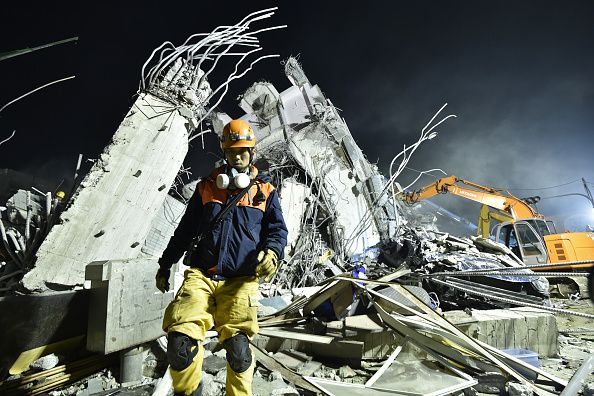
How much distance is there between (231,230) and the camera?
2.42 m

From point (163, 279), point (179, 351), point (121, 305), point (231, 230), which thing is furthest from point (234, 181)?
point (121, 305)

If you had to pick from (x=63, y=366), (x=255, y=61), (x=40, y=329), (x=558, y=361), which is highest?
(x=255, y=61)

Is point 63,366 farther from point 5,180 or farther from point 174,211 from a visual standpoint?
point 5,180

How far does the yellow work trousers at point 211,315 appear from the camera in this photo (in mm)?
2051

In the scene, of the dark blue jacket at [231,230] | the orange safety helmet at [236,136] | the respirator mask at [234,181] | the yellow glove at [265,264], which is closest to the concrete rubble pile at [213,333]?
the dark blue jacket at [231,230]

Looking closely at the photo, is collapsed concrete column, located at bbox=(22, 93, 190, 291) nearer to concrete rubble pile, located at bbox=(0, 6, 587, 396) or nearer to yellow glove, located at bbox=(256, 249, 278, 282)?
concrete rubble pile, located at bbox=(0, 6, 587, 396)

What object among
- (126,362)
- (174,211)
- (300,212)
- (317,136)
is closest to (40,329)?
(126,362)

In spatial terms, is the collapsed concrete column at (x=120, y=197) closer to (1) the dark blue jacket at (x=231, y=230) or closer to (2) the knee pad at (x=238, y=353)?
(1) the dark blue jacket at (x=231, y=230)

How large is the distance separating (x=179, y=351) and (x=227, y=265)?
0.64 m

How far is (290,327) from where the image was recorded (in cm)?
393

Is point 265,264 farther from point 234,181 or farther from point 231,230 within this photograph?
point 234,181

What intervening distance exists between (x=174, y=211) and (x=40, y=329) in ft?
10.3

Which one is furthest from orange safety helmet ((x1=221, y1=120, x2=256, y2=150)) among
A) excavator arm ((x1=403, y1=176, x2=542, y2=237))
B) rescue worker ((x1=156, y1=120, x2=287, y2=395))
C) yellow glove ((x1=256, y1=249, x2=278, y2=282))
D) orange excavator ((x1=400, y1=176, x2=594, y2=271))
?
excavator arm ((x1=403, y1=176, x2=542, y2=237))

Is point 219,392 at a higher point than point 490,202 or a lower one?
lower
